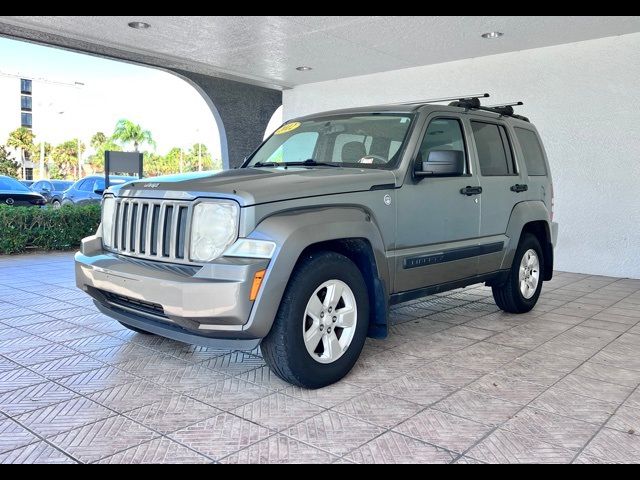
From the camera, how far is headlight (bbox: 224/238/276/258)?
3.09 meters

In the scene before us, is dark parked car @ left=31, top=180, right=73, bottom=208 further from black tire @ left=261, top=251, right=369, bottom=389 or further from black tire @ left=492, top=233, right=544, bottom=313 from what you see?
black tire @ left=261, top=251, right=369, bottom=389

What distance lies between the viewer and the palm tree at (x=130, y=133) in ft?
176

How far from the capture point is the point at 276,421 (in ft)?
9.84

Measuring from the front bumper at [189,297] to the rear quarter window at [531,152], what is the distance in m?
3.64

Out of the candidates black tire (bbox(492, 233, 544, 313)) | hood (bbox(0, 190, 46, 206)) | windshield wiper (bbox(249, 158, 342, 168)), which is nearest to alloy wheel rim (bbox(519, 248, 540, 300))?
black tire (bbox(492, 233, 544, 313))

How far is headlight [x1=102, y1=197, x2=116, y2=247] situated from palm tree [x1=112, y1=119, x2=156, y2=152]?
174ft

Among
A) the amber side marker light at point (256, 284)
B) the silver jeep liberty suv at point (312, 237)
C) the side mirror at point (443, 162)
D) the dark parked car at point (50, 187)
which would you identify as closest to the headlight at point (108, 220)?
the silver jeep liberty suv at point (312, 237)

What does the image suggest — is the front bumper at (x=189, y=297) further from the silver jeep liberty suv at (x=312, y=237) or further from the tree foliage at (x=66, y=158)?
the tree foliage at (x=66, y=158)

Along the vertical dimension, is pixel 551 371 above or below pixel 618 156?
below

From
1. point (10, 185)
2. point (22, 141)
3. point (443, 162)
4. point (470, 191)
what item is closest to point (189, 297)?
point (443, 162)

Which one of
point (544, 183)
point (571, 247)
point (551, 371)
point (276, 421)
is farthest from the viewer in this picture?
point (571, 247)
